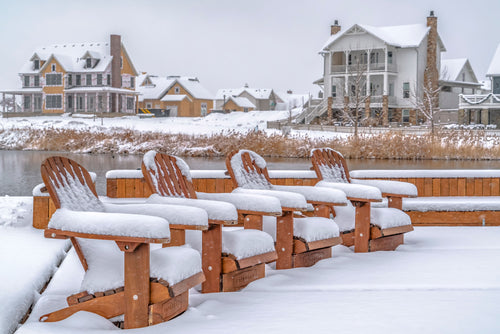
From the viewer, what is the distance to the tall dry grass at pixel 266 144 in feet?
78.8

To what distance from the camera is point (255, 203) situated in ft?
15.6

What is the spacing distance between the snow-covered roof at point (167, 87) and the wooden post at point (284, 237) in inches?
2225

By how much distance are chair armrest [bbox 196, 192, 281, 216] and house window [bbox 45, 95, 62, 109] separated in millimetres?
46931

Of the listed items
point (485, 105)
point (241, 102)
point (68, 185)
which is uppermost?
point (241, 102)

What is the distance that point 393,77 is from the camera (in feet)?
136

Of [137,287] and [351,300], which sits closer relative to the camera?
[137,287]

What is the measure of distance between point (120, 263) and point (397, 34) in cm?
4010

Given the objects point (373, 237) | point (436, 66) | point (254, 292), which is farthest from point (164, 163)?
point (436, 66)

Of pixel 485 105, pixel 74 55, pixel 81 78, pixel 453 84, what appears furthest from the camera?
pixel 74 55

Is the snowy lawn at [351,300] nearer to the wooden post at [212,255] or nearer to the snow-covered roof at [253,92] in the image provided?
the wooden post at [212,255]

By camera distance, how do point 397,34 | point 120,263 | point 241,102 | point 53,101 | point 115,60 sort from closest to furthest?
1. point 120,263
2. point 397,34
3. point 115,60
4. point 53,101
5. point 241,102

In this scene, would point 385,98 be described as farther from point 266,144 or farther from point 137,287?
point 137,287

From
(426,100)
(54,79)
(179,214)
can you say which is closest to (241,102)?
(54,79)

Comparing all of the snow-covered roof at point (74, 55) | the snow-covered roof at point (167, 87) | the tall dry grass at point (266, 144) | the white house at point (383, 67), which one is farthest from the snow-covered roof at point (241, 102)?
the tall dry grass at point (266, 144)
